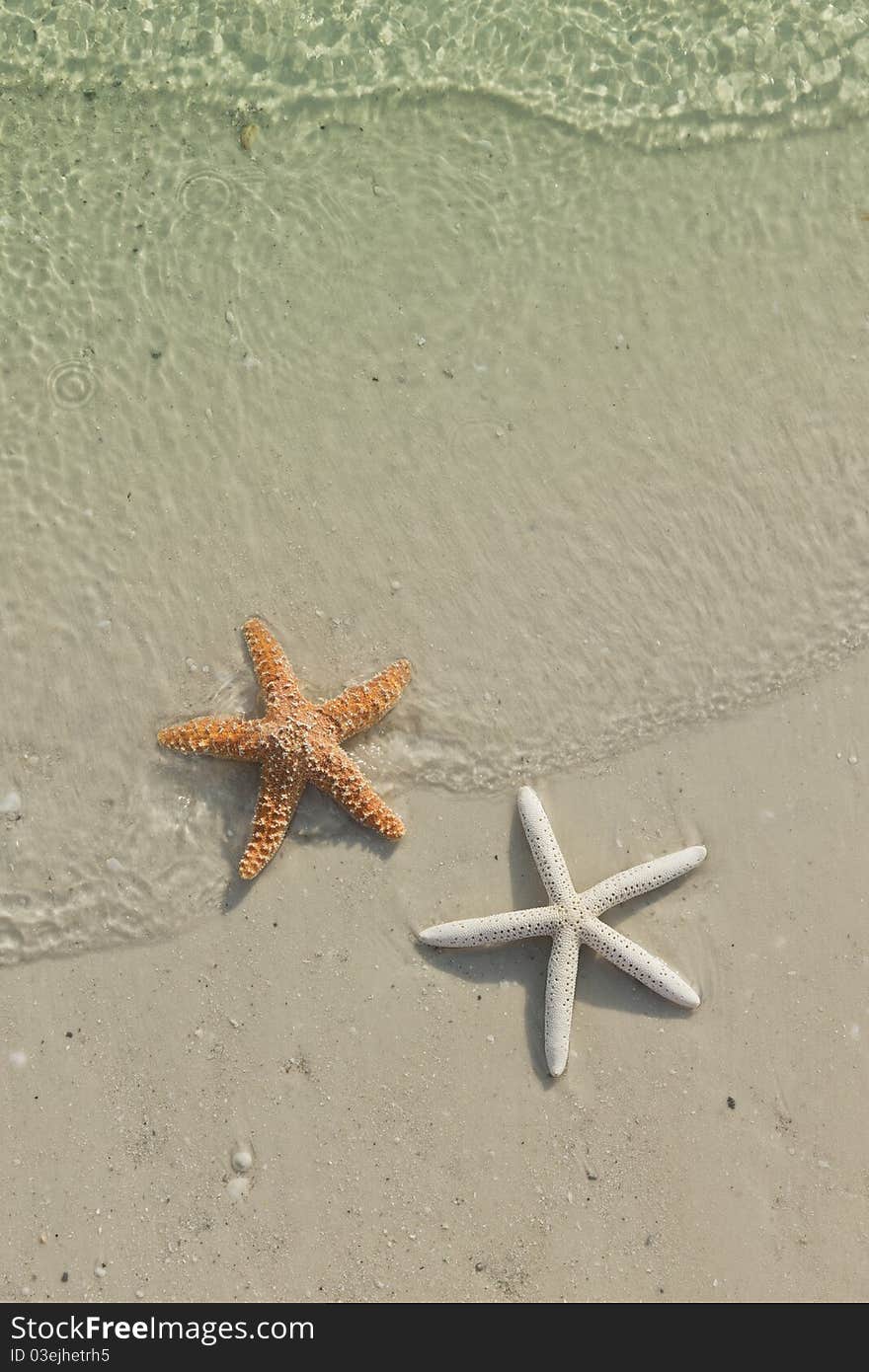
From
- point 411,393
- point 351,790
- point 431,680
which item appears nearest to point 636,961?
point 351,790

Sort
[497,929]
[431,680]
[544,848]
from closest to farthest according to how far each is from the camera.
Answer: [497,929] → [544,848] → [431,680]

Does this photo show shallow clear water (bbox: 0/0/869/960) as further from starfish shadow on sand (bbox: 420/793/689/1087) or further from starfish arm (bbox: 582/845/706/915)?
starfish shadow on sand (bbox: 420/793/689/1087)

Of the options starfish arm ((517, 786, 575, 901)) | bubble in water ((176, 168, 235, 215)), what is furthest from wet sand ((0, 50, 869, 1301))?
starfish arm ((517, 786, 575, 901))

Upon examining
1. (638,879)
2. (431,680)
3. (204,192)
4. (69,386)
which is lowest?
(638,879)

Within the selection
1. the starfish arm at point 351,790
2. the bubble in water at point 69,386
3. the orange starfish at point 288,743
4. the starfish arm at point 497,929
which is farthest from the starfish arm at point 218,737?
the bubble in water at point 69,386

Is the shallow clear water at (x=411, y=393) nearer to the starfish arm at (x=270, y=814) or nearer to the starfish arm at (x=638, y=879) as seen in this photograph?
the starfish arm at (x=270, y=814)

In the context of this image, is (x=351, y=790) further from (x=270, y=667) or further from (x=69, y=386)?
(x=69, y=386)

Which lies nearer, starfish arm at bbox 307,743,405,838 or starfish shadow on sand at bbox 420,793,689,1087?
starfish arm at bbox 307,743,405,838
